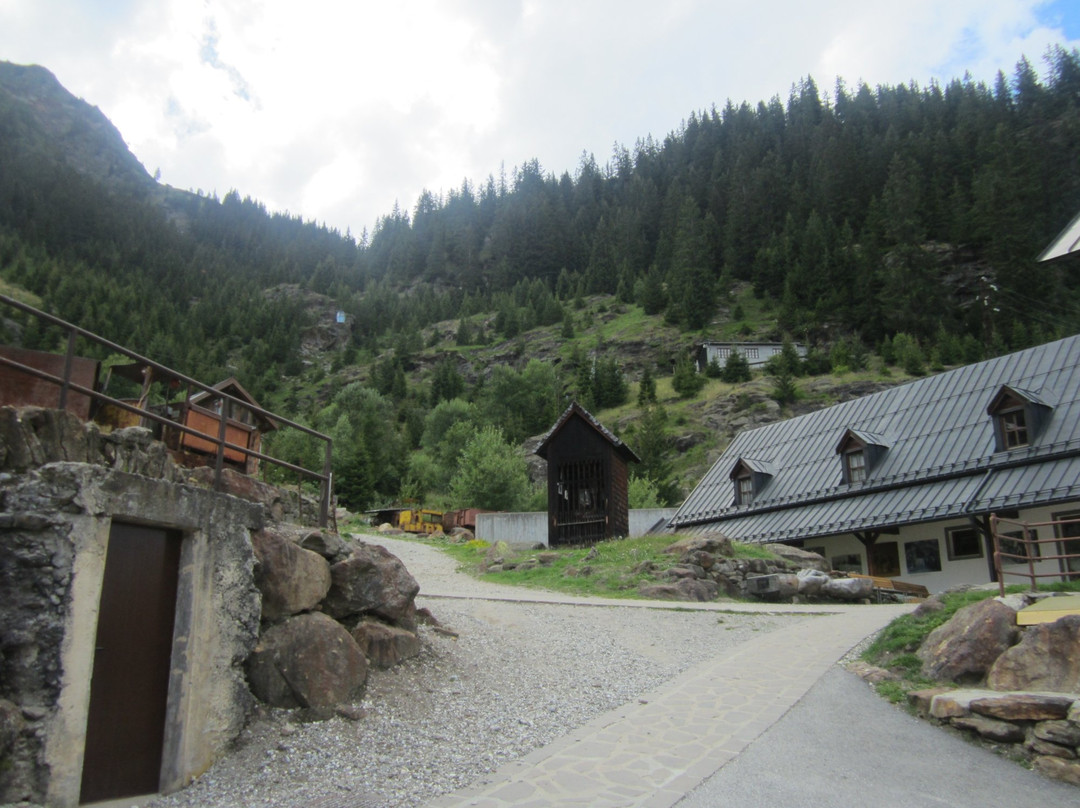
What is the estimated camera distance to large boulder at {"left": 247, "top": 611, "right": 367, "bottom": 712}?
312 inches

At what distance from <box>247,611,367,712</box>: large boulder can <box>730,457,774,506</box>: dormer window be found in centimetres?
2662

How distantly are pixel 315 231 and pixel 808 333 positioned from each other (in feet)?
435

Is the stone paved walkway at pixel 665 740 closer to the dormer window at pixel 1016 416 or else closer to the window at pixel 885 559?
the window at pixel 885 559

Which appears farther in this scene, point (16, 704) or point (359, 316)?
point (359, 316)

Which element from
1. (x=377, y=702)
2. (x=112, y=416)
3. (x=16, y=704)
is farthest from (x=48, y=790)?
(x=112, y=416)

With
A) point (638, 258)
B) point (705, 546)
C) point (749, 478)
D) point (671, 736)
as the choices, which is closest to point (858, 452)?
point (749, 478)

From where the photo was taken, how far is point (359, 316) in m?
133

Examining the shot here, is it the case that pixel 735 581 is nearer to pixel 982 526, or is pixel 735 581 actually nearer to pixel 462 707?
pixel 982 526

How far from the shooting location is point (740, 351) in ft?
273

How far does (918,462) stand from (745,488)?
7.80 m

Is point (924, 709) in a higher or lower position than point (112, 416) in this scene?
lower

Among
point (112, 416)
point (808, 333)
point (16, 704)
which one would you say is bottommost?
point (16, 704)

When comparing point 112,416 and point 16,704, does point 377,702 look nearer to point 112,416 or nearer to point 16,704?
point 16,704

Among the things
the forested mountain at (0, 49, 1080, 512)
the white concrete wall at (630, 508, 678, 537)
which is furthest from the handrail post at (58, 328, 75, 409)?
the forested mountain at (0, 49, 1080, 512)
